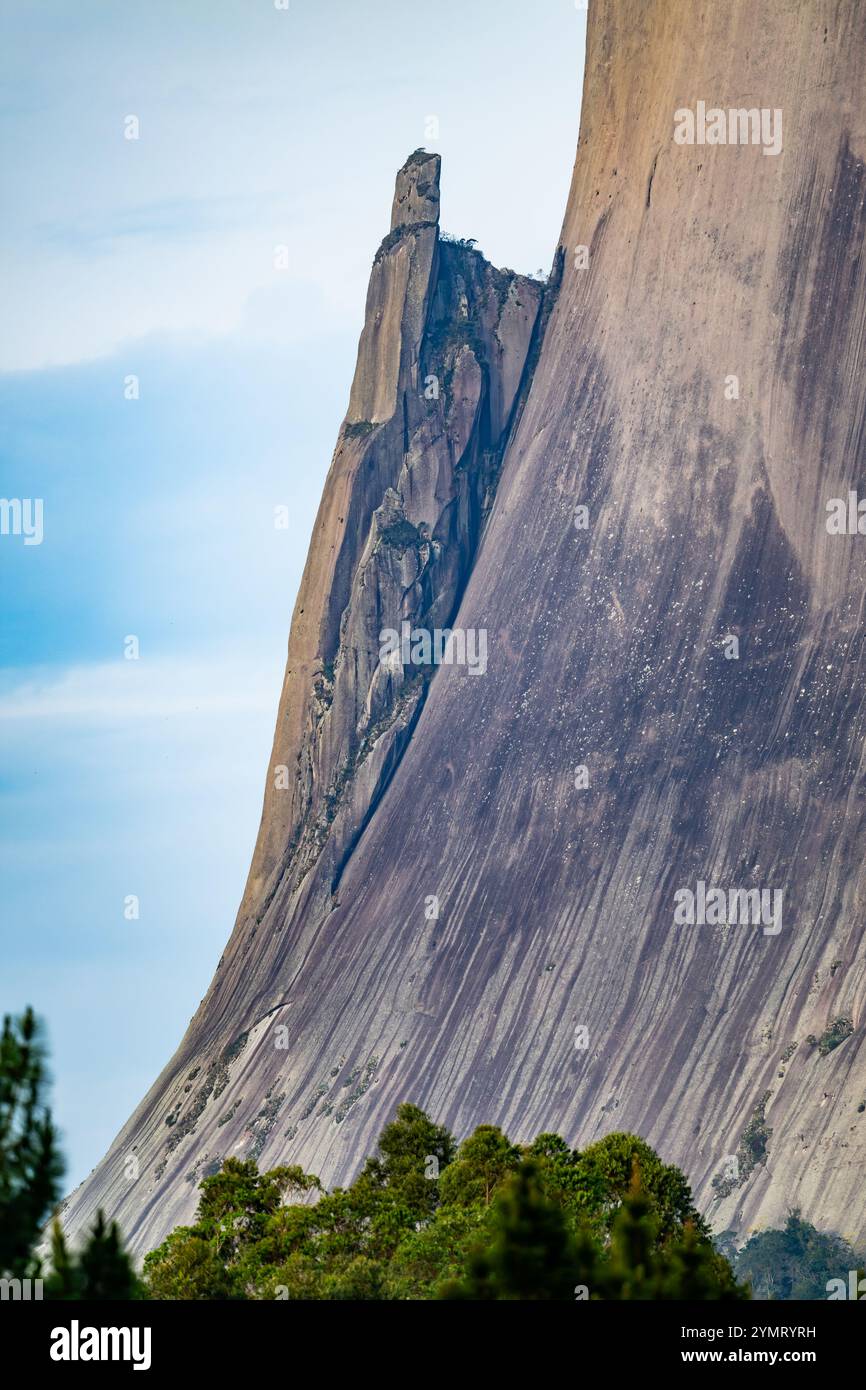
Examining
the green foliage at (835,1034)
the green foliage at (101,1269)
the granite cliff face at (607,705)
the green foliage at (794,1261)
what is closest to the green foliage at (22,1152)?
the green foliage at (101,1269)

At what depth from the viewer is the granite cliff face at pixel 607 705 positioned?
287ft

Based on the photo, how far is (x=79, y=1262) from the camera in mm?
24203

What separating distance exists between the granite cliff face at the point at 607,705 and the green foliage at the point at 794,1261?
2309 millimetres

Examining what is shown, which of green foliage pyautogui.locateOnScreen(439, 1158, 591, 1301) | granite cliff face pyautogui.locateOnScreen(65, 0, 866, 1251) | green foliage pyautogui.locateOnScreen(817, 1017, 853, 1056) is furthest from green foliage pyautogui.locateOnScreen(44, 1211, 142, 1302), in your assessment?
green foliage pyautogui.locateOnScreen(817, 1017, 853, 1056)

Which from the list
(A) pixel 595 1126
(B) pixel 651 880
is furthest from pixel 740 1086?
(B) pixel 651 880

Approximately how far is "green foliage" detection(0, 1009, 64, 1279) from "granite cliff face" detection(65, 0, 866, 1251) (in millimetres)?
55473

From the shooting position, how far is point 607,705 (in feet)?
323

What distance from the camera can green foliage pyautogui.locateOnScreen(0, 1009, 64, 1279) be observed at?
2400cm

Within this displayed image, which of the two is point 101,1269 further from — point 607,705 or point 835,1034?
point 607,705

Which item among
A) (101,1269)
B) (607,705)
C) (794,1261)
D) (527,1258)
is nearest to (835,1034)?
(794,1261)

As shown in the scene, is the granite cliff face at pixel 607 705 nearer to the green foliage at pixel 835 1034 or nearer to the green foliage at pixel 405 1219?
the green foliage at pixel 835 1034

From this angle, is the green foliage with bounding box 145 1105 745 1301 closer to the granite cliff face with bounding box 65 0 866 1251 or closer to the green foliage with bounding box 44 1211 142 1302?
the green foliage with bounding box 44 1211 142 1302

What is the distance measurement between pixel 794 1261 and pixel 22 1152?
171 ft
